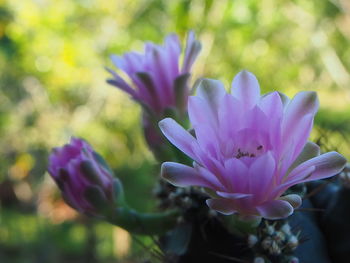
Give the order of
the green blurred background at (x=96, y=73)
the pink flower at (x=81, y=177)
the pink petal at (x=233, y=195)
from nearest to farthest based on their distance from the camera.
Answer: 1. the pink petal at (x=233, y=195)
2. the pink flower at (x=81, y=177)
3. the green blurred background at (x=96, y=73)

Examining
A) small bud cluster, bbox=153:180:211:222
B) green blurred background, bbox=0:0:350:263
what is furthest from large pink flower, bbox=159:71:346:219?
green blurred background, bbox=0:0:350:263

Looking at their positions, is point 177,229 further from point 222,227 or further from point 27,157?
point 27,157

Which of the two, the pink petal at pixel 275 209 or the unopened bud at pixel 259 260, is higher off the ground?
the pink petal at pixel 275 209

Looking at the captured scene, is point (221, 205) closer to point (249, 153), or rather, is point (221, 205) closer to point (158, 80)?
point (249, 153)

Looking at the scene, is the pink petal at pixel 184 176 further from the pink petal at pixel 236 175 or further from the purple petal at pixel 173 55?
the purple petal at pixel 173 55

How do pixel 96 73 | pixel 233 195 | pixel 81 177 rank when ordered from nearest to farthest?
pixel 233 195, pixel 81 177, pixel 96 73

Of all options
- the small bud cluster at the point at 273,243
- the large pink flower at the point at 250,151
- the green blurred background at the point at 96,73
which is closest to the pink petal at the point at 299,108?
the large pink flower at the point at 250,151

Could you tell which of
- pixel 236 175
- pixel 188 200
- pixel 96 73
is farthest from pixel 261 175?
pixel 96 73
